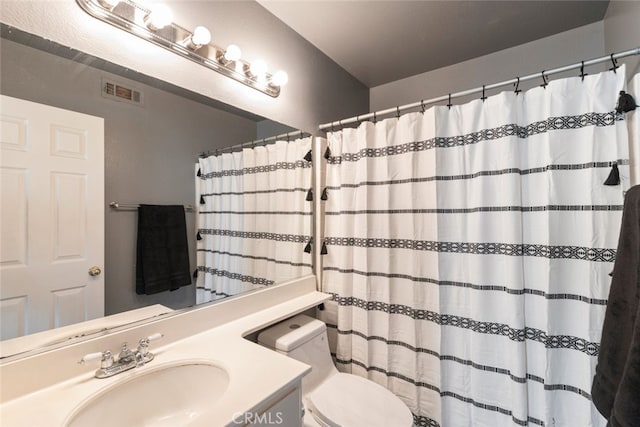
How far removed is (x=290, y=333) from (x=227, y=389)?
25.0 inches

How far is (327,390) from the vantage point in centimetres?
137

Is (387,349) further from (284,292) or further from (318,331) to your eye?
(284,292)

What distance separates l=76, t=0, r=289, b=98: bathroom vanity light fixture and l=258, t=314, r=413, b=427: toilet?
4.42ft

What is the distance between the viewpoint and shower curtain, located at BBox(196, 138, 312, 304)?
1.29m

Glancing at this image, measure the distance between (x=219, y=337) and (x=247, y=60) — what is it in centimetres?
140

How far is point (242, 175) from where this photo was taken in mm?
1467

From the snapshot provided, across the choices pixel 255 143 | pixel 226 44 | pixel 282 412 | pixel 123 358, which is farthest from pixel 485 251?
pixel 226 44

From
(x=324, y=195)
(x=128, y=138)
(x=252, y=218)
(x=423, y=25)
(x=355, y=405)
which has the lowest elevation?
(x=355, y=405)

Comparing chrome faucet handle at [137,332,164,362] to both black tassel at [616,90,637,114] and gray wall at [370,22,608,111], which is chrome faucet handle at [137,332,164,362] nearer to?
black tassel at [616,90,637,114]

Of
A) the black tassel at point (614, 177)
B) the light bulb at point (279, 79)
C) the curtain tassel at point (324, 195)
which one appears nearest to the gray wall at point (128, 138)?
the light bulb at point (279, 79)

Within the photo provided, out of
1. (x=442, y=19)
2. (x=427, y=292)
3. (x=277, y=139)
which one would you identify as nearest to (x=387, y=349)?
(x=427, y=292)

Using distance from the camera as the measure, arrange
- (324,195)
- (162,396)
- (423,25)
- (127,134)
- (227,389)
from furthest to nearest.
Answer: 1. (324,195)
2. (423,25)
3. (127,134)
4. (162,396)
5. (227,389)

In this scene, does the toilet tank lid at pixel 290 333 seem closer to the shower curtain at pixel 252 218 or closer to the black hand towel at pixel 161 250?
the shower curtain at pixel 252 218

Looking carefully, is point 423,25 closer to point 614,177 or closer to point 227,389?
point 614,177
